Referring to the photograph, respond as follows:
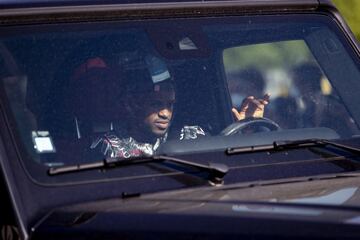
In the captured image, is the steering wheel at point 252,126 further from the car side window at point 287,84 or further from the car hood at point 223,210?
the car hood at point 223,210

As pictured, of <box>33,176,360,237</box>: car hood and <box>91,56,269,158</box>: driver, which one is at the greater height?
<box>91,56,269,158</box>: driver

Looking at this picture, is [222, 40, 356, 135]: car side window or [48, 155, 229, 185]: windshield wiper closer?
[48, 155, 229, 185]: windshield wiper

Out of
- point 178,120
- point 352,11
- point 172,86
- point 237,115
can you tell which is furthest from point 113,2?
point 352,11

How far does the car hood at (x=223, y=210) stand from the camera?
2926 millimetres

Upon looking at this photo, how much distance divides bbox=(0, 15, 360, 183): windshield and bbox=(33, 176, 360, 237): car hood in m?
0.24

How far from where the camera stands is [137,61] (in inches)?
150

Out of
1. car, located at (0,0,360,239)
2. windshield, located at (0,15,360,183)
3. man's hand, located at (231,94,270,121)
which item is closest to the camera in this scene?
car, located at (0,0,360,239)

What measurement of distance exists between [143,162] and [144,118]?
12.4 inches

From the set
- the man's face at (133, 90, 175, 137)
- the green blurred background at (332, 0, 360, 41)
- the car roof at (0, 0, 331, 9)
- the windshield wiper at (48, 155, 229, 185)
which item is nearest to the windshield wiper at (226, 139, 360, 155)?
the windshield wiper at (48, 155, 229, 185)

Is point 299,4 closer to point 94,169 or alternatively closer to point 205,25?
point 205,25

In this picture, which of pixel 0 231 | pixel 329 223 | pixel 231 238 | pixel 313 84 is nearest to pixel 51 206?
Result: pixel 0 231

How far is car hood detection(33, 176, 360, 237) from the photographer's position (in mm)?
2926

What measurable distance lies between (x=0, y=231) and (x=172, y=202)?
0.51m

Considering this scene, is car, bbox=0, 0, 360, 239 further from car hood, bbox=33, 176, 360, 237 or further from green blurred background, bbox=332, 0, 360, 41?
green blurred background, bbox=332, 0, 360, 41
